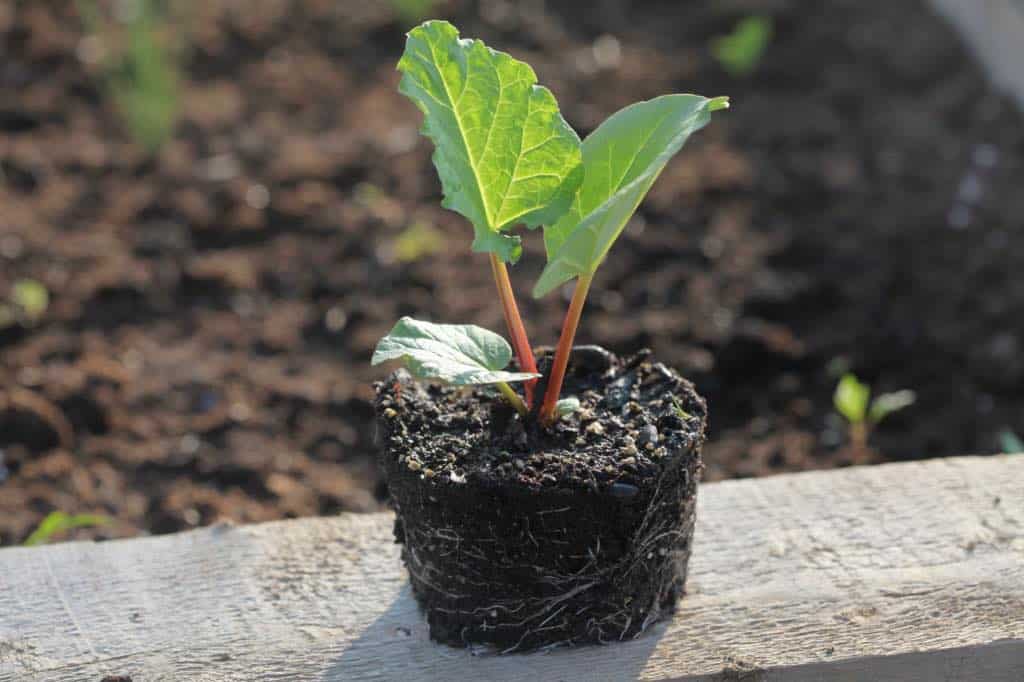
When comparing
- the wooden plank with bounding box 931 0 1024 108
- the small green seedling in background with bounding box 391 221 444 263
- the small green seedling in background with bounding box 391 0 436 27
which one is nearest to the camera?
the small green seedling in background with bounding box 391 221 444 263

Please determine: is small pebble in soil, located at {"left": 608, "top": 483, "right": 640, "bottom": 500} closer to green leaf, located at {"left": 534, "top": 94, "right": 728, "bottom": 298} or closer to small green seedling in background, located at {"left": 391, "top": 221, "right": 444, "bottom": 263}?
green leaf, located at {"left": 534, "top": 94, "right": 728, "bottom": 298}

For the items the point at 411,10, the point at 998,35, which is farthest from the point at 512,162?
the point at 998,35

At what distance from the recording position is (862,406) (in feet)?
7.54

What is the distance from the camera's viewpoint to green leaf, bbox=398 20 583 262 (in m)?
1.38

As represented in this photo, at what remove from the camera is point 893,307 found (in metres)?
2.82

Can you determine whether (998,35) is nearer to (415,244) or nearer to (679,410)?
(415,244)

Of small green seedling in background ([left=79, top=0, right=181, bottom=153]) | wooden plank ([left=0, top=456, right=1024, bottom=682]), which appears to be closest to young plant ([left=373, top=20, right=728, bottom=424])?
wooden plank ([left=0, top=456, right=1024, bottom=682])

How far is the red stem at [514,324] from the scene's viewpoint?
150 centimetres

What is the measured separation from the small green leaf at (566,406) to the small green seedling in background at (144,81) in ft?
7.09

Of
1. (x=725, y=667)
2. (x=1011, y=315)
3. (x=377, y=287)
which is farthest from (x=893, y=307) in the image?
(x=725, y=667)

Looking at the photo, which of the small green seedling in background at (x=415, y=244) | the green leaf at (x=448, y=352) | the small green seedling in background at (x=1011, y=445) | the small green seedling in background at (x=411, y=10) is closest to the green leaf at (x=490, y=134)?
the green leaf at (x=448, y=352)

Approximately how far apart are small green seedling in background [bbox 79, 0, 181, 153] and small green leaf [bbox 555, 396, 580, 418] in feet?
7.09

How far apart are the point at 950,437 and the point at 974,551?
0.80 meters

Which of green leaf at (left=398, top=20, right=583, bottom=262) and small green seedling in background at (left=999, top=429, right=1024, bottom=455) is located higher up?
green leaf at (left=398, top=20, right=583, bottom=262)
